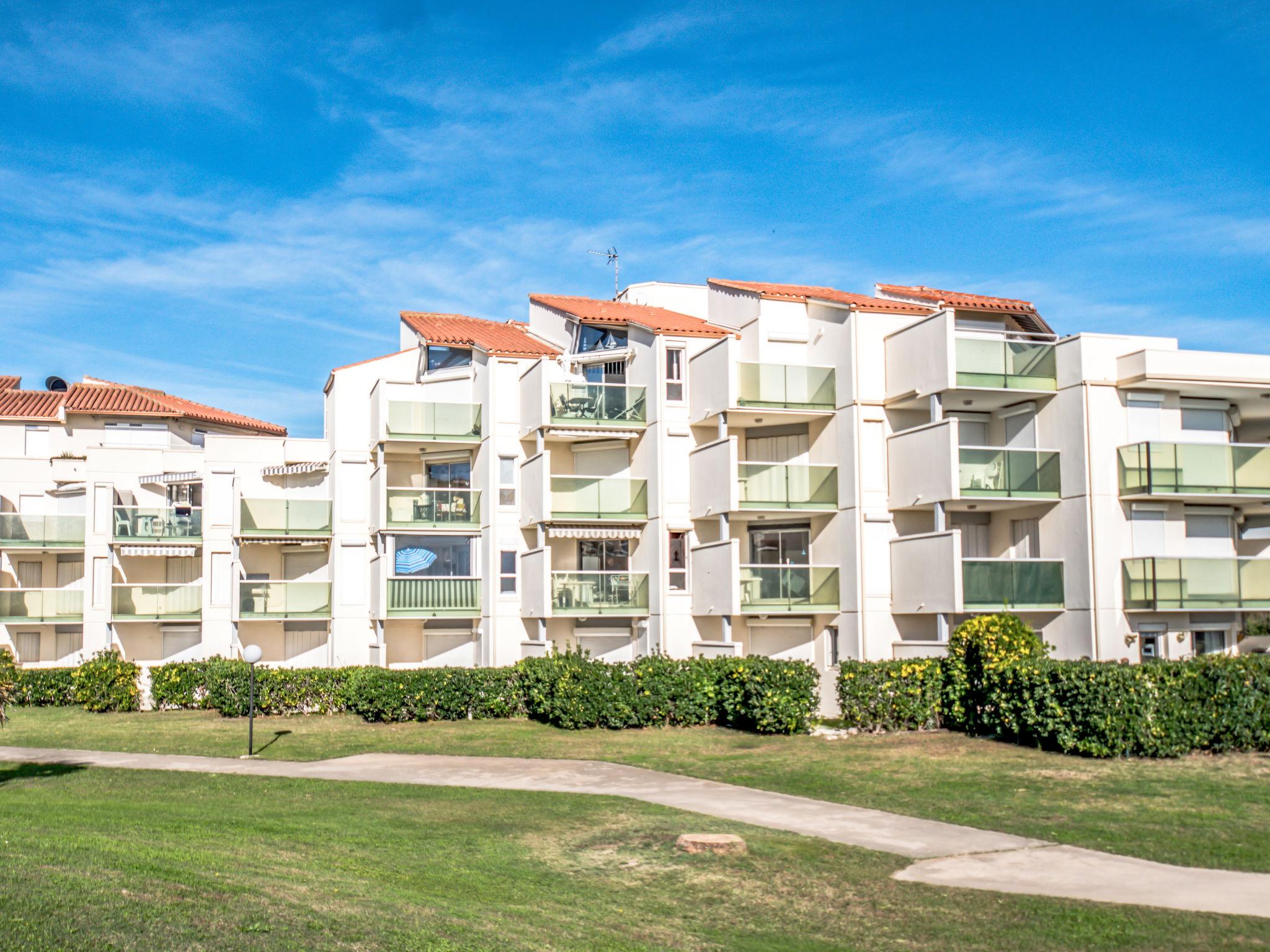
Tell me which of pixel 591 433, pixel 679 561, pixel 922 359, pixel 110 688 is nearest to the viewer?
pixel 922 359

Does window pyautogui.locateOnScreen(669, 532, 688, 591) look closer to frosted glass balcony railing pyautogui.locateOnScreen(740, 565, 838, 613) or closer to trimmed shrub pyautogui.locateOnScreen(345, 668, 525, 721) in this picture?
frosted glass balcony railing pyautogui.locateOnScreen(740, 565, 838, 613)

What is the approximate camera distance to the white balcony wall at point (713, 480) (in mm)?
33312

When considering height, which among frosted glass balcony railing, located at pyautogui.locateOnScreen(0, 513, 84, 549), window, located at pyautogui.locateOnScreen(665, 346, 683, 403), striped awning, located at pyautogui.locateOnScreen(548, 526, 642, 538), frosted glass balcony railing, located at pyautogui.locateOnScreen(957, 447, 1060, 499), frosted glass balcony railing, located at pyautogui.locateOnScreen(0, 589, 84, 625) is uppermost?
window, located at pyautogui.locateOnScreen(665, 346, 683, 403)

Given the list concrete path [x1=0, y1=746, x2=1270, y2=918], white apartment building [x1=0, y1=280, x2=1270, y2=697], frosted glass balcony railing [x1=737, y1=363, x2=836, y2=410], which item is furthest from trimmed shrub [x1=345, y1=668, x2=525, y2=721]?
frosted glass balcony railing [x1=737, y1=363, x2=836, y2=410]

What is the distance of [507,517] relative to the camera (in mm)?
37000

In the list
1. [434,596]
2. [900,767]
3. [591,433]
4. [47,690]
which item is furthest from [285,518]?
[900,767]

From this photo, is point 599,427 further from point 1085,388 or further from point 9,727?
point 9,727

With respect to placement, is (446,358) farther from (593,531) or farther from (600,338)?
(593,531)

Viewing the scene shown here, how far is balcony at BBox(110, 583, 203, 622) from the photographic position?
39344mm

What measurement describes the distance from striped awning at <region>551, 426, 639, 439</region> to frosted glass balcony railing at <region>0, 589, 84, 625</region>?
723 inches

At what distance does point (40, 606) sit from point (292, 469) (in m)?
9.74

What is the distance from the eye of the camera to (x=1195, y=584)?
30406mm

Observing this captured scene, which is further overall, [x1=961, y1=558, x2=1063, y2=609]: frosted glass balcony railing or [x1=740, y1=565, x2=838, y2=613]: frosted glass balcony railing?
[x1=740, y1=565, x2=838, y2=613]: frosted glass balcony railing

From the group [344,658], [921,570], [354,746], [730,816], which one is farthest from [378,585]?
[730,816]
